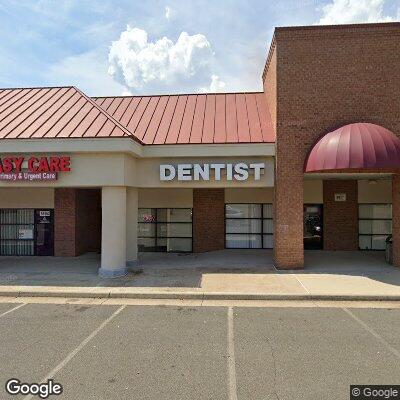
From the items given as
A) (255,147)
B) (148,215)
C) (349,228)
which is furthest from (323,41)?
(148,215)

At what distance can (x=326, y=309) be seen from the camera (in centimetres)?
829

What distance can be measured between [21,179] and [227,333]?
8831 millimetres

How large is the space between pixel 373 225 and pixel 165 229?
10361 mm

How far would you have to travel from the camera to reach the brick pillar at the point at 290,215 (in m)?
12.0

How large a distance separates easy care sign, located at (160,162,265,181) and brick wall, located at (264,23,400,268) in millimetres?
896

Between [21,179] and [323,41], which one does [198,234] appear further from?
[323,41]

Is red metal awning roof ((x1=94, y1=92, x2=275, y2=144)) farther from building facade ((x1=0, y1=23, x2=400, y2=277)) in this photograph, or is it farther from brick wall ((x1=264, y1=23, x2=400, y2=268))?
brick wall ((x1=264, y1=23, x2=400, y2=268))

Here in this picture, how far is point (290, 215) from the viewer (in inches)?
475

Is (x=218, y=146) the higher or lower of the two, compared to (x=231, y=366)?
higher

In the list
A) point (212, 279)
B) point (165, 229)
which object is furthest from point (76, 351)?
point (165, 229)

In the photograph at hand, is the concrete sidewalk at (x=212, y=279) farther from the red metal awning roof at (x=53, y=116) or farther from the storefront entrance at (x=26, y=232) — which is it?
the red metal awning roof at (x=53, y=116)

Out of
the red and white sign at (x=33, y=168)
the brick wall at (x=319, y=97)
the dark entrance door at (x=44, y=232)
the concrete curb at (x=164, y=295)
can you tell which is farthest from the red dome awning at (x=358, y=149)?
the dark entrance door at (x=44, y=232)

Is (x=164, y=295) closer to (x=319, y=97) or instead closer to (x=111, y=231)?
(x=111, y=231)
